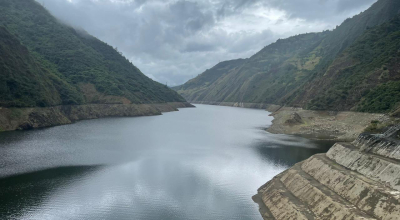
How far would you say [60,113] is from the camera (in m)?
95.4

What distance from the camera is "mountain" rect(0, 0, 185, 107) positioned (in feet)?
273

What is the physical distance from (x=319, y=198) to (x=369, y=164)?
6.06 metres

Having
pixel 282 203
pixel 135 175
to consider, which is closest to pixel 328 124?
pixel 282 203

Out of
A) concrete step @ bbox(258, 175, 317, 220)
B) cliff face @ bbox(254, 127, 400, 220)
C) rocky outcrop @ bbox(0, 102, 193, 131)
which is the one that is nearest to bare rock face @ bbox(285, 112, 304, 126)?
cliff face @ bbox(254, 127, 400, 220)

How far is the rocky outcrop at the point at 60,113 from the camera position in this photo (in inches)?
2872

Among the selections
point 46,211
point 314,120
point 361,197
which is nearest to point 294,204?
point 361,197

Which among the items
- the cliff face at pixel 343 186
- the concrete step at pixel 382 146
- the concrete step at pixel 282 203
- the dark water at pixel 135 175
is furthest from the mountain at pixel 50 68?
the concrete step at pixel 382 146

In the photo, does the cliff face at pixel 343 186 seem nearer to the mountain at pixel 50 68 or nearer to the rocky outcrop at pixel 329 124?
the rocky outcrop at pixel 329 124

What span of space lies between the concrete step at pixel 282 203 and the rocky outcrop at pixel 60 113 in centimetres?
6781

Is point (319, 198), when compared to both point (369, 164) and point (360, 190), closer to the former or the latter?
point (360, 190)

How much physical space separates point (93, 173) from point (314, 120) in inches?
2645

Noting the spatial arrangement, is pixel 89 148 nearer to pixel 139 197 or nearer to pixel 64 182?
pixel 64 182

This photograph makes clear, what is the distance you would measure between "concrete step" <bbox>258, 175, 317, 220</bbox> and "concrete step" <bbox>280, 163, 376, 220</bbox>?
1.71ft

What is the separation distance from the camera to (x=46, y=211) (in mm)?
25422
